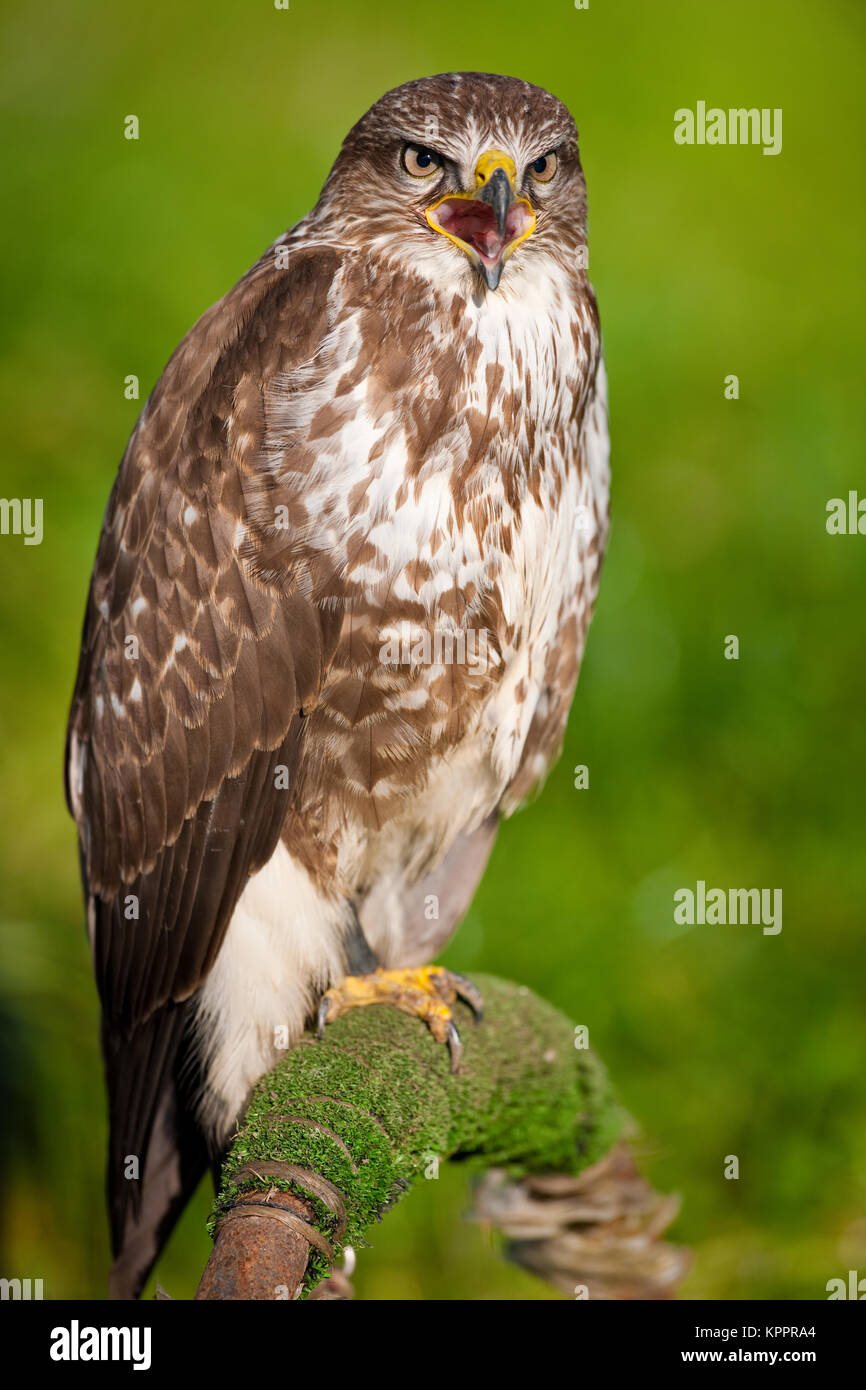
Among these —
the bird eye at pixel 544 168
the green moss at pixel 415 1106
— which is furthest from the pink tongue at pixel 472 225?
the green moss at pixel 415 1106

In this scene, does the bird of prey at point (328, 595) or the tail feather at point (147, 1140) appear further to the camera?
the tail feather at point (147, 1140)

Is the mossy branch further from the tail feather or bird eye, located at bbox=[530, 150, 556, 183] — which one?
bird eye, located at bbox=[530, 150, 556, 183]

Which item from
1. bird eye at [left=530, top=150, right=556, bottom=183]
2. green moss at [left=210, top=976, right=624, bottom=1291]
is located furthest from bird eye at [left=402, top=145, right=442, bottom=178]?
green moss at [left=210, top=976, right=624, bottom=1291]

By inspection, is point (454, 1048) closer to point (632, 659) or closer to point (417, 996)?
point (417, 996)

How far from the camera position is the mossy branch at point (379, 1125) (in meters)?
1.74

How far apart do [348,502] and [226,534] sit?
0.71 feet

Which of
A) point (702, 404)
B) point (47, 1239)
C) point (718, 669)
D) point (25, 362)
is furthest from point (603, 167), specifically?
point (47, 1239)

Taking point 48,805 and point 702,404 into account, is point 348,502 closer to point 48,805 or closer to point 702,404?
point 48,805

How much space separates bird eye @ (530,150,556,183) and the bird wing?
13.9 inches

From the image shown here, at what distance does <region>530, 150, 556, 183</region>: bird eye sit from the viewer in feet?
6.52

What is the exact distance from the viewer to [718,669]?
399cm

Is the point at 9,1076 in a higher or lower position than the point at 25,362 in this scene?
lower

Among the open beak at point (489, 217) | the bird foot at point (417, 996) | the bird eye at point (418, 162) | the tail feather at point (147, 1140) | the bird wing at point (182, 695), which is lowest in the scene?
the tail feather at point (147, 1140)

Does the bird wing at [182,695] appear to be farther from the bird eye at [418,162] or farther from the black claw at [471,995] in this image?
the black claw at [471,995]
